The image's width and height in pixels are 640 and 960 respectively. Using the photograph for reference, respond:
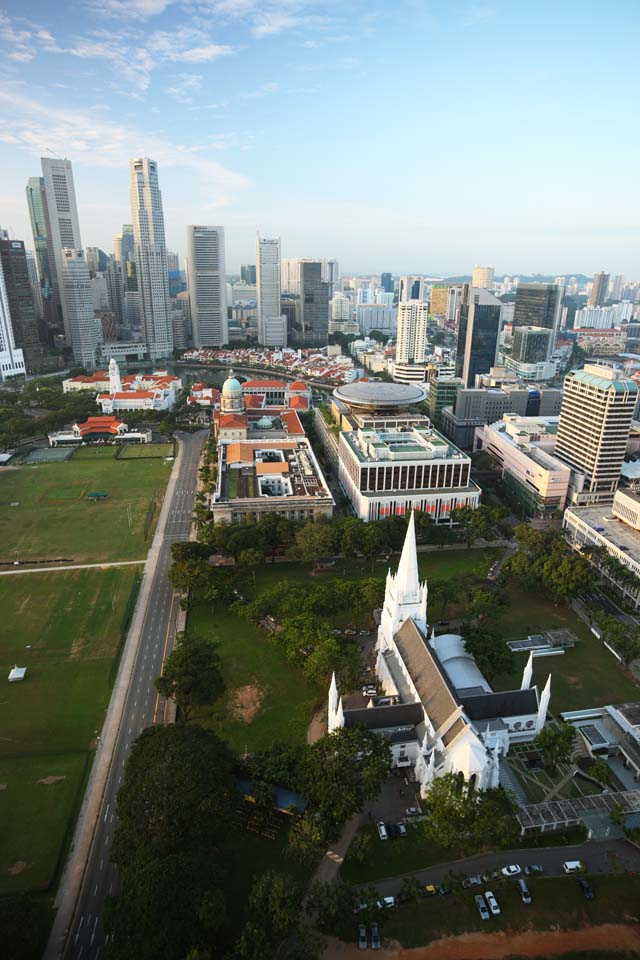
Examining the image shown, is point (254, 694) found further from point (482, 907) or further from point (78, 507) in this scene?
point (78, 507)

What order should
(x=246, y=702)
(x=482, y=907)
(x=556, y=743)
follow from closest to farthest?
(x=482, y=907), (x=556, y=743), (x=246, y=702)

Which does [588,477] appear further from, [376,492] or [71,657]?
[71,657]

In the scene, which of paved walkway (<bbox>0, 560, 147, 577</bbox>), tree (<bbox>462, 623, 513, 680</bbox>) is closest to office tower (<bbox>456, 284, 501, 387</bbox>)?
paved walkway (<bbox>0, 560, 147, 577</bbox>)

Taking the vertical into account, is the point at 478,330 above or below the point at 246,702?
above

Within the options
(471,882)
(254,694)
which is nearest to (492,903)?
(471,882)

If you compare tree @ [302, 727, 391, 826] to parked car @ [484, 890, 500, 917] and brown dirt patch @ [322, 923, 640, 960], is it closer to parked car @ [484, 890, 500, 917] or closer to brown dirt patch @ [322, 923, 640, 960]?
brown dirt patch @ [322, 923, 640, 960]
